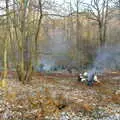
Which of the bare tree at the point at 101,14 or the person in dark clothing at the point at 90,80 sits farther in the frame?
the bare tree at the point at 101,14

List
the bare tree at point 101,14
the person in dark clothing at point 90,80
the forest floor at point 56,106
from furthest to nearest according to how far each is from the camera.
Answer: the bare tree at point 101,14 → the person in dark clothing at point 90,80 → the forest floor at point 56,106

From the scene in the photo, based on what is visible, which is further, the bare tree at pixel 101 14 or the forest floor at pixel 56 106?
the bare tree at pixel 101 14

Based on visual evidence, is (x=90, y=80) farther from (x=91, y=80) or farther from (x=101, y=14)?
(x=101, y=14)

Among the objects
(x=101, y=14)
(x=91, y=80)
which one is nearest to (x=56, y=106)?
(x=91, y=80)

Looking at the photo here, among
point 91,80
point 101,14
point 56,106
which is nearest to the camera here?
point 56,106

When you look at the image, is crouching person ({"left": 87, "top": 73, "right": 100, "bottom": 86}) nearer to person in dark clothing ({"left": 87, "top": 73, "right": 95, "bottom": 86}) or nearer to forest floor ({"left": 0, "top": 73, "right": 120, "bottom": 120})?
person in dark clothing ({"left": 87, "top": 73, "right": 95, "bottom": 86})

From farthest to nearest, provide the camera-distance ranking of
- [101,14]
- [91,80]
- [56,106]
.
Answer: [101,14] < [91,80] < [56,106]

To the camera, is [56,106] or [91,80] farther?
[91,80]

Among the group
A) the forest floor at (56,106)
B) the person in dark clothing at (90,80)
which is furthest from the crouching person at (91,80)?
the forest floor at (56,106)

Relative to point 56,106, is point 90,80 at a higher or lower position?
lower

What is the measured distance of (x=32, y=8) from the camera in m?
17.8

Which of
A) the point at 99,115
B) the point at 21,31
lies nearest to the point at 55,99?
the point at 99,115

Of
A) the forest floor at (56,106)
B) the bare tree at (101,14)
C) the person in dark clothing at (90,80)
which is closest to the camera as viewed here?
the forest floor at (56,106)

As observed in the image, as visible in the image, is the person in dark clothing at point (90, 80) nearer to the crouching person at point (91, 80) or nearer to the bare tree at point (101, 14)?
the crouching person at point (91, 80)
